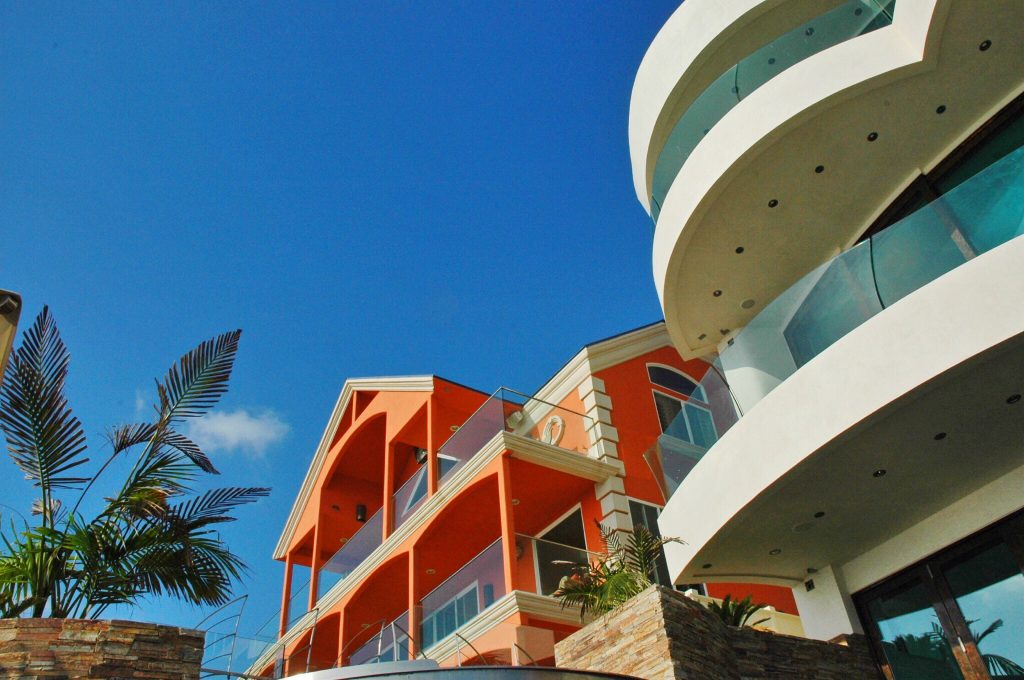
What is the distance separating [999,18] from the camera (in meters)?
9.37

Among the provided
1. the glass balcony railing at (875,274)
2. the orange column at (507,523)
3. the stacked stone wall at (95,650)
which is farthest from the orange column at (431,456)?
the stacked stone wall at (95,650)

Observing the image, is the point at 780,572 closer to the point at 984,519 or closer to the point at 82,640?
the point at 984,519

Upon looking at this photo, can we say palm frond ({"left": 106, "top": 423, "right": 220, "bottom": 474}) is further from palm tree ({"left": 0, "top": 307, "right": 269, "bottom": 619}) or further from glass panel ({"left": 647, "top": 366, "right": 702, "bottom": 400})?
glass panel ({"left": 647, "top": 366, "right": 702, "bottom": 400})

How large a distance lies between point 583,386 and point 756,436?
8490mm

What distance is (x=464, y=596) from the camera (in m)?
14.4

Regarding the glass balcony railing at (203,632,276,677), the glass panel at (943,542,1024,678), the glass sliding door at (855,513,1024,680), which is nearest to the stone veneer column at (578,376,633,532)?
the glass sliding door at (855,513,1024,680)

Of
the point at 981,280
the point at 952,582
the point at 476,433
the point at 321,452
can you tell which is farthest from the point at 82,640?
the point at 321,452

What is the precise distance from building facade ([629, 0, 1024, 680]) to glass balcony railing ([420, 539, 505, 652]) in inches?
183

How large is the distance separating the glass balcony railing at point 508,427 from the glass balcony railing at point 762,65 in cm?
569

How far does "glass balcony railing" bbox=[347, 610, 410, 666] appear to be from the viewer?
14.8m

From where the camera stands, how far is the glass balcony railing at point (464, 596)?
14305 millimetres

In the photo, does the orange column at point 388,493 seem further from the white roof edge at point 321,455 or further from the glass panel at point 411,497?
the white roof edge at point 321,455

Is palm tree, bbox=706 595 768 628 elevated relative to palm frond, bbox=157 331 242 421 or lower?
lower

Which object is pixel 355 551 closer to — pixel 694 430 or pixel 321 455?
pixel 321 455
